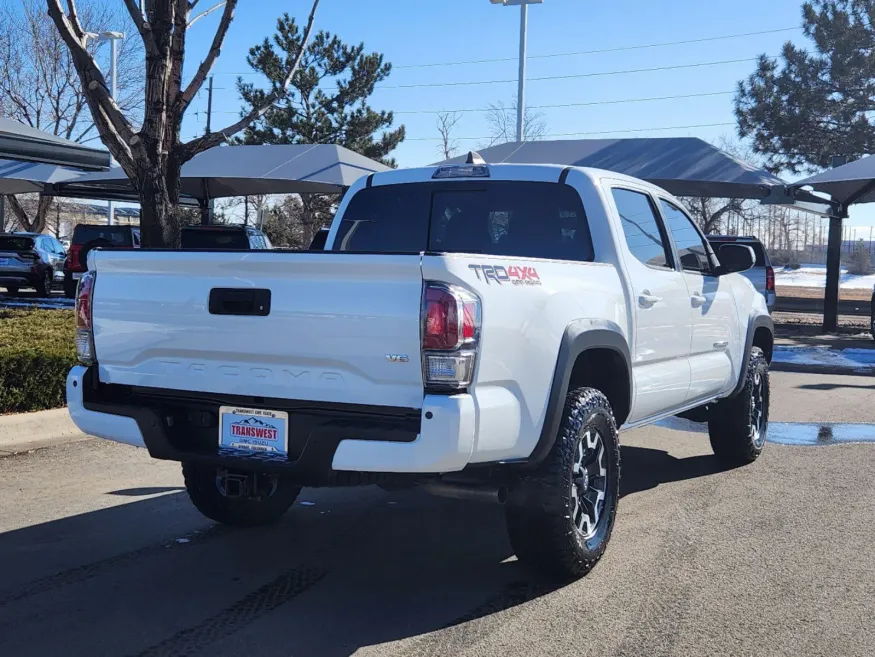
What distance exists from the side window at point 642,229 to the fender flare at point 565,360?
951 millimetres

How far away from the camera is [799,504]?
20.2ft

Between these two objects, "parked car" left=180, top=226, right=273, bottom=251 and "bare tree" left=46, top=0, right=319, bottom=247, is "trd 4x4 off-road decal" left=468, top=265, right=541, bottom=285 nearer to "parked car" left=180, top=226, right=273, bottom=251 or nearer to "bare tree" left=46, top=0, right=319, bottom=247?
"bare tree" left=46, top=0, right=319, bottom=247

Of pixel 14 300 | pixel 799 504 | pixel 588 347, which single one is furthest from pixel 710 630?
pixel 14 300

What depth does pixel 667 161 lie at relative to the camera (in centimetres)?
2188

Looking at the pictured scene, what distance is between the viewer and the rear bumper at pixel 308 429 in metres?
3.76

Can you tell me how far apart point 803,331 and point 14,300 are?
17302mm

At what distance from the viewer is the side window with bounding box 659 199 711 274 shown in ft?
20.7

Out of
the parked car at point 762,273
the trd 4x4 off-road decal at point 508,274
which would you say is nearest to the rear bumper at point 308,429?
the trd 4x4 off-road decal at point 508,274

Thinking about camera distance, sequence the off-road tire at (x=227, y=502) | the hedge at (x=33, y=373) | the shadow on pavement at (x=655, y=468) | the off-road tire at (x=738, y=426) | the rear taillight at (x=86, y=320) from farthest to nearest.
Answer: the hedge at (x=33, y=373) → the off-road tire at (x=738, y=426) → the shadow on pavement at (x=655, y=468) → the off-road tire at (x=227, y=502) → the rear taillight at (x=86, y=320)

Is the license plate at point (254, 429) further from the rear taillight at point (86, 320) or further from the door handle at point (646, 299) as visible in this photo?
the door handle at point (646, 299)

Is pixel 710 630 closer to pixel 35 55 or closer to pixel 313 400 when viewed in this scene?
pixel 313 400

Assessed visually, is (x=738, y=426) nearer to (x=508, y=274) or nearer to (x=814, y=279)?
(x=508, y=274)

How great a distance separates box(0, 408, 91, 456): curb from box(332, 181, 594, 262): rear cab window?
2974 mm

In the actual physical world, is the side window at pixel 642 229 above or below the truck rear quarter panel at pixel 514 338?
above
